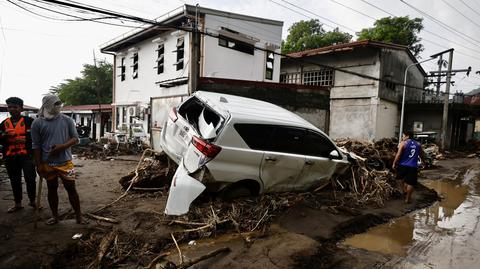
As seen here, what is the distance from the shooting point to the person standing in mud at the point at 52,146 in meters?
4.13

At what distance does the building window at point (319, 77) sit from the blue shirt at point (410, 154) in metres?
15.6

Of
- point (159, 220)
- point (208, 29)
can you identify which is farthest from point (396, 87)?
point (159, 220)

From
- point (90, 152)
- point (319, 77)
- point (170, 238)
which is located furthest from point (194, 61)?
point (319, 77)

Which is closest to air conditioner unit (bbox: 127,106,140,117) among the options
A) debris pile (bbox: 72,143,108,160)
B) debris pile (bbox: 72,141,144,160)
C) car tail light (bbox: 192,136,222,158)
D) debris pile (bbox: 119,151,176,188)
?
debris pile (bbox: 72,143,108,160)

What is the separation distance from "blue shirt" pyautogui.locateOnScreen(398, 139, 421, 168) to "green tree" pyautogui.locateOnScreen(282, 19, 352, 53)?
83.9 feet

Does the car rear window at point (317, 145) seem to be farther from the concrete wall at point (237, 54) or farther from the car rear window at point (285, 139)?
the concrete wall at point (237, 54)

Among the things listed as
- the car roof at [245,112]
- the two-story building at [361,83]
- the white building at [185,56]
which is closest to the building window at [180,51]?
the white building at [185,56]

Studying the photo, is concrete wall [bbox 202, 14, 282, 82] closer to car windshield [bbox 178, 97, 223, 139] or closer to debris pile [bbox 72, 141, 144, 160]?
debris pile [bbox 72, 141, 144, 160]

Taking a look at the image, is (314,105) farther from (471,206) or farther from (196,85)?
(471,206)

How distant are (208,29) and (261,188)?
1031 cm

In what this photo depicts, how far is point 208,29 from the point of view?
541 inches

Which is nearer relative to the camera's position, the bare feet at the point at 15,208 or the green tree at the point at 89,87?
the bare feet at the point at 15,208

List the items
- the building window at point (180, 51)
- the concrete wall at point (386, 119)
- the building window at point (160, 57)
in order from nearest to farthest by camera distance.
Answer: the building window at point (180, 51)
the building window at point (160, 57)
the concrete wall at point (386, 119)

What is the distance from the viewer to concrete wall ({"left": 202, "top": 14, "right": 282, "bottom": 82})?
46.3 feet
